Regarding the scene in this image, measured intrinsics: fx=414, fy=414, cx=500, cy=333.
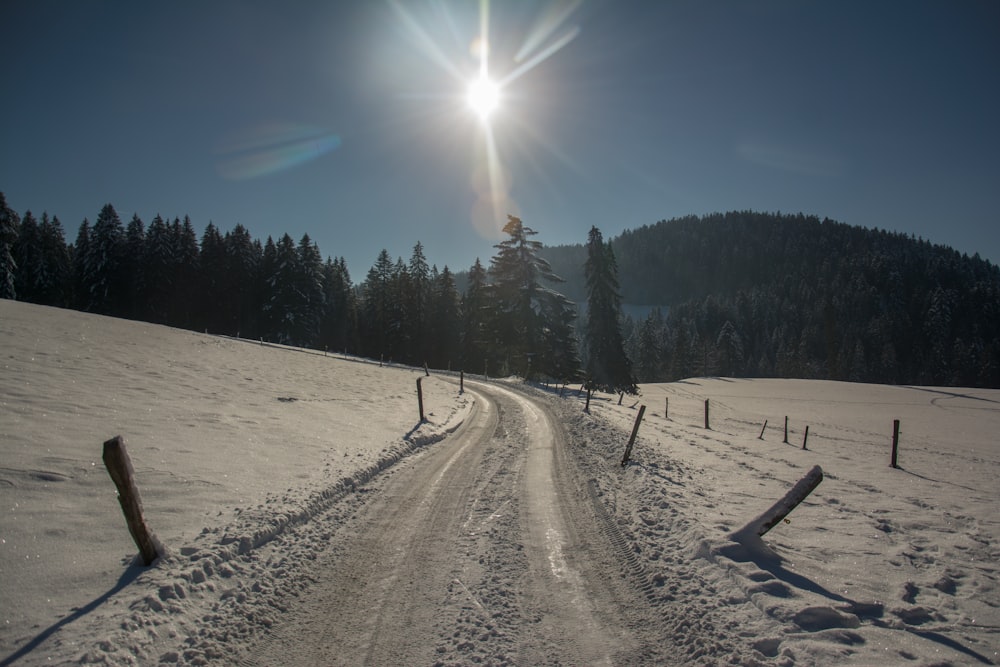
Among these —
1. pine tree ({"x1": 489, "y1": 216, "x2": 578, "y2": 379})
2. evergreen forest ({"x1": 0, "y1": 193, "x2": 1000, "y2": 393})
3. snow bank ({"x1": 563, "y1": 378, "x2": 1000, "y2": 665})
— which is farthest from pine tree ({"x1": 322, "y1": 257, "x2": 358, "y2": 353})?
snow bank ({"x1": 563, "y1": 378, "x2": 1000, "y2": 665})

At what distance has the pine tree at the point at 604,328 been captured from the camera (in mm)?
38812

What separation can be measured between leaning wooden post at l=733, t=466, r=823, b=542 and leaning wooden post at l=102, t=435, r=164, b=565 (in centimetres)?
844

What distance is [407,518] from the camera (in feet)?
25.2

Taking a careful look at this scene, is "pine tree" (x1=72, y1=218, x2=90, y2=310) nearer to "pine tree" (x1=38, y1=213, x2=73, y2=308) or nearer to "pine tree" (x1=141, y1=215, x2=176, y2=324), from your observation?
"pine tree" (x1=38, y1=213, x2=73, y2=308)

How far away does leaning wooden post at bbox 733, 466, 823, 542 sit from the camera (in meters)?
6.21

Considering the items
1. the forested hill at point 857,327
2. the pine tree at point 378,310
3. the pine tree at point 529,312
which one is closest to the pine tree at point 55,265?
the pine tree at point 378,310

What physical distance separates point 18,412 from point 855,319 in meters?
162

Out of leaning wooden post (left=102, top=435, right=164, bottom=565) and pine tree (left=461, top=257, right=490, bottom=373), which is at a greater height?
pine tree (left=461, top=257, right=490, bottom=373)

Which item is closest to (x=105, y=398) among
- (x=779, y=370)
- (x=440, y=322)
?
(x=440, y=322)

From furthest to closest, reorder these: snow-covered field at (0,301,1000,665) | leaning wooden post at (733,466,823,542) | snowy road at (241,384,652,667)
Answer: leaning wooden post at (733,466,823,542) → snow-covered field at (0,301,1000,665) → snowy road at (241,384,652,667)

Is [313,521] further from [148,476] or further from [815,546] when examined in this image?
[815,546]

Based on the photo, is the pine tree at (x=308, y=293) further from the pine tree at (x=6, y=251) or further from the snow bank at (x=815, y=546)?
the snow bank at (x=815, y=546)

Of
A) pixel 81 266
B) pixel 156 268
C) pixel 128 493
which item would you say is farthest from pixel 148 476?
pixel 81 266

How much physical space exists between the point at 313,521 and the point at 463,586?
3.61 metres
